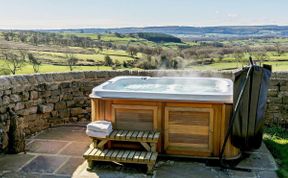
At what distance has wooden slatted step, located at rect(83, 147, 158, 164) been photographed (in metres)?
3.68

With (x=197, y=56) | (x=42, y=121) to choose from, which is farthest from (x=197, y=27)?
(x=42, y=121)

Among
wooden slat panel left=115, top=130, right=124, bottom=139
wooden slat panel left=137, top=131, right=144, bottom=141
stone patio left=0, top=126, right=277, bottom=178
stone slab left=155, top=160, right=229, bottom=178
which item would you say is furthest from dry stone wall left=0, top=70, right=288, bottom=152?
stone slab left=155, top=160, right=229, bottom=178

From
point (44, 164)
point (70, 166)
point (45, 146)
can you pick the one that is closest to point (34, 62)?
point (45, 146)

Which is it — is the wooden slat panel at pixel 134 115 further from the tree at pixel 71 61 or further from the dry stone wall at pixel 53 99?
the tree at pixel 71 61

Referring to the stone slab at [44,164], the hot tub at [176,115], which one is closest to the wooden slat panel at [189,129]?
the hot tub at [176,115]

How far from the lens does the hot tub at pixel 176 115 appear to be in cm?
395

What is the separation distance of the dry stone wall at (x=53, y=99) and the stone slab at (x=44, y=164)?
469 mm

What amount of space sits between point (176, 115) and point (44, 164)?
1.70m

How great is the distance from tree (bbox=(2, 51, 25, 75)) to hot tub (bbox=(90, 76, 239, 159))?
10.4ft

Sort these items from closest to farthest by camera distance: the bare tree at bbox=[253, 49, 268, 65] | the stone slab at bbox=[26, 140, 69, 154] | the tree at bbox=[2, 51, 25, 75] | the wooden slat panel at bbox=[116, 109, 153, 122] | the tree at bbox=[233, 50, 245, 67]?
the wooden slat panel at bbox=[116, 109, 153, 122], the stone slab at bbox=[26, 140, 69, 154], the tree at bbox=[2, 51, 25, 75], the tree at bbox=[233, 50, 245, 67], the bare tree at bbox=[253, 49, 268, 65]

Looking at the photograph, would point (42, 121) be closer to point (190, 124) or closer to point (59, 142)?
point (59, 142)

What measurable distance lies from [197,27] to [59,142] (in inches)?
948

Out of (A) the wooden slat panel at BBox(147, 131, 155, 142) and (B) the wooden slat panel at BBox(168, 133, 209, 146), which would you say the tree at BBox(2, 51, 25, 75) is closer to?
(A) the wooden slat panel at BBox(147, 131, 155, 142)

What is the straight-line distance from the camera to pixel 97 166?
12.8 ft
